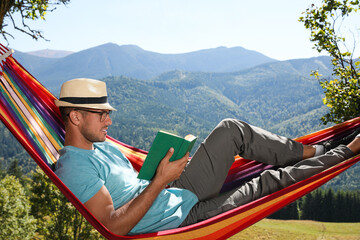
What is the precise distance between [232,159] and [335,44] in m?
3.18

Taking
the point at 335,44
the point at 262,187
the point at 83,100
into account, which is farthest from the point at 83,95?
the point at 335,44

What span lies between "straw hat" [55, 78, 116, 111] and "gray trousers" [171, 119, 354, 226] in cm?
64

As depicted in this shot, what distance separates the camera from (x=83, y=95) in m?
1.75

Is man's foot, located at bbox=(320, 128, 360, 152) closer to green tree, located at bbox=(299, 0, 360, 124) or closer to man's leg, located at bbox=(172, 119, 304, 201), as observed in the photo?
man's leg, located at bbox=(172, 119, 304, 201)

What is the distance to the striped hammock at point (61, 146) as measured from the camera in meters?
1.69

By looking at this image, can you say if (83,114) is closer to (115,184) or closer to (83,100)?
(83,100)

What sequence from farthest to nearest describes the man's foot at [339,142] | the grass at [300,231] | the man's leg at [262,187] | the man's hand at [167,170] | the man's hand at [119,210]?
the grass at [300,231] → the man's foot at [339,142] → the man's leg at [262,187] → the man's hand at [167,170] → the man's hand at [119,210]

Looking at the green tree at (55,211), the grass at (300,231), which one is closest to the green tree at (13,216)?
the green tree at (55,211)

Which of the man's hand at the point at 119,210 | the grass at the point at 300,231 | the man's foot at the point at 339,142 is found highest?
the man's foot at the point at 339,142

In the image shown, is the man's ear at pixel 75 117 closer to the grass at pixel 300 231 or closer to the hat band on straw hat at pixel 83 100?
the hat band on straw hat at pixel 83 100

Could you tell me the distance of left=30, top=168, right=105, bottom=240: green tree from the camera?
16125 mm

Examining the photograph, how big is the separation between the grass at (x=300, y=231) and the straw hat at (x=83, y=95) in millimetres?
33907

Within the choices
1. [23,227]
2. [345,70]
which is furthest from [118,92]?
[345,70]

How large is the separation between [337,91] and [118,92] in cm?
19529
